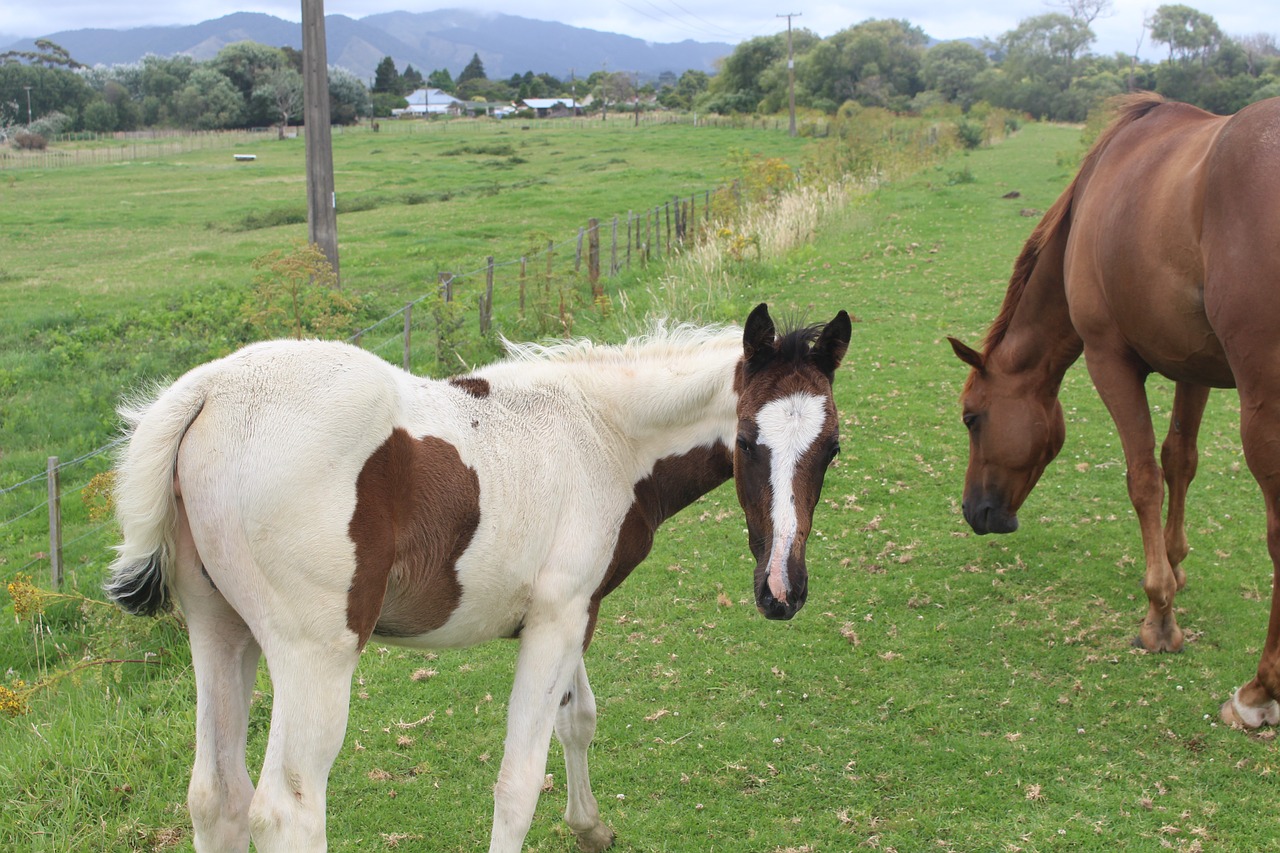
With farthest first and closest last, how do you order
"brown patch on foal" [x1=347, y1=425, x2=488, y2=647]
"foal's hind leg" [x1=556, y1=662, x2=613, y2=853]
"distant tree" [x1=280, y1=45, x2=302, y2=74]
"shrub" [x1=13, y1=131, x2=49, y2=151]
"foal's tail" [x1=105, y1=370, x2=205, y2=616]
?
"distant tree" [x1=280, y1=45, x2=302, y2=74] → "shrub" [x1=13, y1=131, x2=49, y2=151] → "foal's hind leg" [x1=556, y1=662, x2=613, y2=853] → "brown patch on foal" [x1=347, y1=425, x2=488, y2=647] → "foal's tail" [x1=105, y1=370, x2=205, y2=616]

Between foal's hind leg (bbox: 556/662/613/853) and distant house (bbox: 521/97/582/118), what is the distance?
272ft

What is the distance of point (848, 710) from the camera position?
4.72 m

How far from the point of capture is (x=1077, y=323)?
5.27m

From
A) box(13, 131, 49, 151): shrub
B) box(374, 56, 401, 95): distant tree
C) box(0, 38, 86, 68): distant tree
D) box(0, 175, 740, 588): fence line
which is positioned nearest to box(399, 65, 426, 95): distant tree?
box(374, 56, 401, 95): distant tree

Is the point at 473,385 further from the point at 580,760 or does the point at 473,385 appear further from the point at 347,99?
the point at 347,99

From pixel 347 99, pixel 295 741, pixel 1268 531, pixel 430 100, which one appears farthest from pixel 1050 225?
pixel 430 100

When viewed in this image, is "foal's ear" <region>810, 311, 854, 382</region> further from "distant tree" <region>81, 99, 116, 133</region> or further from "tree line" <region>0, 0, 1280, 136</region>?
"distant tree" <region>81, 99, 116, 133</region>

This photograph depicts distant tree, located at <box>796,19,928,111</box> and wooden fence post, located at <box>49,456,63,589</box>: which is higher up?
distant tree, located at <box>796,19,928,111</box>

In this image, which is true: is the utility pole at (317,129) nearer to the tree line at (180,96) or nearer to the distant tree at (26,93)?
the tree line at (180,96)

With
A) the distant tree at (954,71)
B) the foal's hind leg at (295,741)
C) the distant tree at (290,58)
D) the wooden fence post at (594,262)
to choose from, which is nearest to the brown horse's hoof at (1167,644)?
the foal's hind leg at (295,741)

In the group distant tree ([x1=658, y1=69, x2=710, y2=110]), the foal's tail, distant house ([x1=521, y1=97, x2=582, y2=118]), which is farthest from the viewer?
distant house ([x1=521, y1=97, x2=582, y2=118])

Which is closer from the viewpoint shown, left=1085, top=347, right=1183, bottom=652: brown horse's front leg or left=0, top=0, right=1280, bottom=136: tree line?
left=1085, top=347, right=1183, bottom=652: brown horse's front leg

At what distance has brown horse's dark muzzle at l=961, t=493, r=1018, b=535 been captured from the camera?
5641 millimetres

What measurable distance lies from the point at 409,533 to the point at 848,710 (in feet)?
8.89
